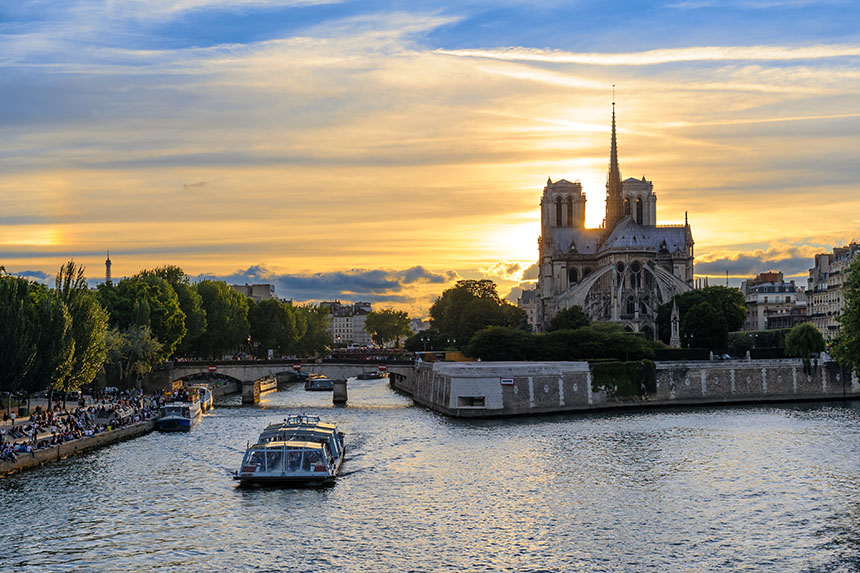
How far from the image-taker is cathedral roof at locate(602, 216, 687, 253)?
5891 inches

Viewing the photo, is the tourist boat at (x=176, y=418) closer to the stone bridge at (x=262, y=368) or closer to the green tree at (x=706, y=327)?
the stone bridge at (x=262, y=368)

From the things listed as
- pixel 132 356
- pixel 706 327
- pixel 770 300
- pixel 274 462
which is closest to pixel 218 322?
pixel 132 356

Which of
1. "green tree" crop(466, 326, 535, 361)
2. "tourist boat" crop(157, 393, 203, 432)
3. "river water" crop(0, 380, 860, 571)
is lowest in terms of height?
"river water" crop(0, 380, 860, 571)

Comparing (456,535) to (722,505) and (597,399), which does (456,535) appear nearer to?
(722,505)

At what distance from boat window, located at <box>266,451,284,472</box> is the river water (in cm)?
144

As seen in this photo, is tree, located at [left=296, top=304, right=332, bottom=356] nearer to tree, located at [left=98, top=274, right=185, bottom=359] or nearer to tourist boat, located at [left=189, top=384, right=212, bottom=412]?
tree, located at [left=98, top=274, right=185, bottom=359]

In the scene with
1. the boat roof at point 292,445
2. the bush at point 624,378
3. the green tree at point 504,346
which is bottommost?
the boat roof at point 292,445

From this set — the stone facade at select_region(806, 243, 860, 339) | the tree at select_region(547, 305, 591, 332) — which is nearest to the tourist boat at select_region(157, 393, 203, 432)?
the tree at select_region(547, 305, 591, 332)

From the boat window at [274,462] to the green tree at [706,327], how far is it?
7218cm

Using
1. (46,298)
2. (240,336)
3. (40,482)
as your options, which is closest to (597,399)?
(46,298)

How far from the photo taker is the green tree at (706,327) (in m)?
112

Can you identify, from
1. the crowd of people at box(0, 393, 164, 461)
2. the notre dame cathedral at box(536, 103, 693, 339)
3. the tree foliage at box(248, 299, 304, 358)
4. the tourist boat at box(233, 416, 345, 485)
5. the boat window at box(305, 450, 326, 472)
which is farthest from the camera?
the tree foliage at box(248, 299, 304, 358)

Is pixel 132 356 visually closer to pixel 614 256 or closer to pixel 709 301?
pixel 709 301

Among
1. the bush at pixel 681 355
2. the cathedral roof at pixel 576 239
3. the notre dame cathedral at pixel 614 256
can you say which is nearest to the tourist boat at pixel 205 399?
the bush at pixel 681 355
